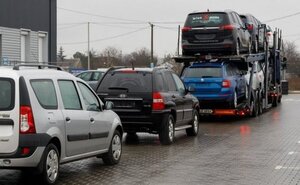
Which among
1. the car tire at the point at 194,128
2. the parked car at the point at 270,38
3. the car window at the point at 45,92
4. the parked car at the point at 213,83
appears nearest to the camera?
the car window at the point at 45,92

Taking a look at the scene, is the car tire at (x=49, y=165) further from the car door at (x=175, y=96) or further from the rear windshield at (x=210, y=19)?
the rear windshield at (x=210, y=19)

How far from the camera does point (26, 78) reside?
8414 millimetres

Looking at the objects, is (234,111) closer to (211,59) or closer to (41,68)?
(211,59)

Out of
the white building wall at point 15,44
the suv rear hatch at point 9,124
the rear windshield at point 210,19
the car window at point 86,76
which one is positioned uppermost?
the rear windshield at point 210,19

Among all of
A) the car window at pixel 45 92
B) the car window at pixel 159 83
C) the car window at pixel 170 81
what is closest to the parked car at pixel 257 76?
the car window at pixel 170 81

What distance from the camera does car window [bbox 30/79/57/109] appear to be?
852 centimetres

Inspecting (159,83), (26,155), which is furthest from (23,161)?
(159,83)

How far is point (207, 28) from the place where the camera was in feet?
70.3

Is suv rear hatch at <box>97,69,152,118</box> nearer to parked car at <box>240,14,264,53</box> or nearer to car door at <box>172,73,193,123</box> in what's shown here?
car door at <box>172,73,193,123</box>

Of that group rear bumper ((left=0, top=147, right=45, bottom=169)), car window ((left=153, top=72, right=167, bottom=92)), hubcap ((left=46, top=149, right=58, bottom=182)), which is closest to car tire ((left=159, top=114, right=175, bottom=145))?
car window ((left=153, top=72, right=167, bottom=92))

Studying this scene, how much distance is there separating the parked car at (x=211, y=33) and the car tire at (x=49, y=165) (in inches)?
529

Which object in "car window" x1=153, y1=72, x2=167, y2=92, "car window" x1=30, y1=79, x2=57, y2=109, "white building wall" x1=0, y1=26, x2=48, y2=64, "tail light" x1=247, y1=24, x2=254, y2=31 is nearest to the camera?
"car window" x1=30, y1=79, x2=57, y2=109

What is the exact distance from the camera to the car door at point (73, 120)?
9.12 metres

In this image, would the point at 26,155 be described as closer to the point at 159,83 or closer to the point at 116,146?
the point at 116,146
